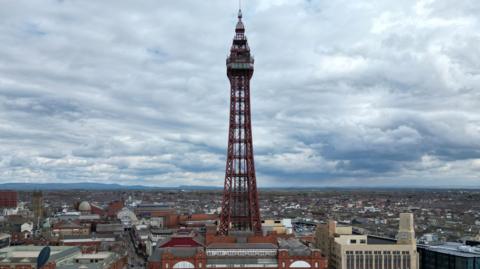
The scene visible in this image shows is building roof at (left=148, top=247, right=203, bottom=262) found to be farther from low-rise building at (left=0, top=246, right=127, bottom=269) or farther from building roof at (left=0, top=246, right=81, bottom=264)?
building roof at (left=0, top=246, right=81, bottom=264)

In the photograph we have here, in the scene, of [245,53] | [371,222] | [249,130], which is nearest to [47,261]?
[249,130]

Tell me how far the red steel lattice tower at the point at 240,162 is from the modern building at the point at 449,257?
25001 millimetres

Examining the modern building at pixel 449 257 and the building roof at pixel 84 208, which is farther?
the building roof at pixel 84 208

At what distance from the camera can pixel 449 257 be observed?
73.3 metres

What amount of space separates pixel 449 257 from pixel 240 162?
29.8 meters

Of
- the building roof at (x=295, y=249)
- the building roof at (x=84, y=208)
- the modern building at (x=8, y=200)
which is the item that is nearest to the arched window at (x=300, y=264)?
the building roof at (x=295, y=249)

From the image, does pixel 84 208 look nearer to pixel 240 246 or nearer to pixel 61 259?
pixel 61 259

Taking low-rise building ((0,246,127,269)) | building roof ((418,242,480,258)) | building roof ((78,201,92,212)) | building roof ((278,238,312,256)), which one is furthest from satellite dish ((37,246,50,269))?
building roof ((78,201,92,212))

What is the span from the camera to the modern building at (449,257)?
70812mm

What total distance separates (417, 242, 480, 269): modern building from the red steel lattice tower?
25.0m

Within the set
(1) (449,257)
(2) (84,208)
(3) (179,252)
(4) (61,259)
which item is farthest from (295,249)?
(2) (84,208)

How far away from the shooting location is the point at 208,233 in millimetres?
70562

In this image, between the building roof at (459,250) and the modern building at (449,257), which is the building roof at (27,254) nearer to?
the modern building at (449,257)

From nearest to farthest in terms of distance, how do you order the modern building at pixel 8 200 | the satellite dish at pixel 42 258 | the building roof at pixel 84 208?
the satellite dish at pixel 42 258
the building roof at pixel 84 208
the modern building at pixel 8 200
